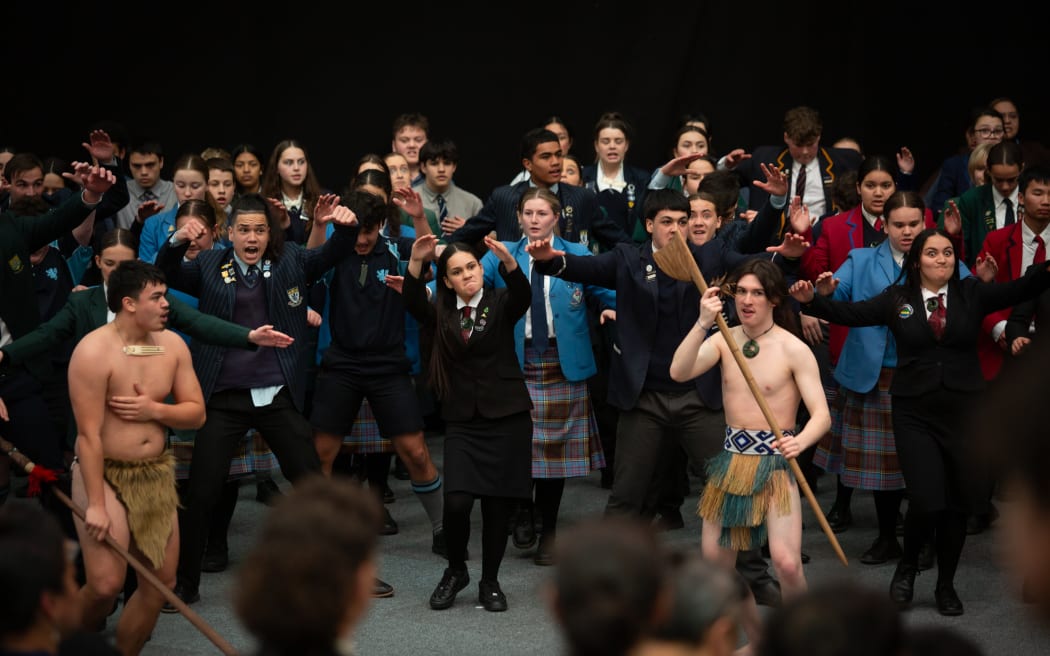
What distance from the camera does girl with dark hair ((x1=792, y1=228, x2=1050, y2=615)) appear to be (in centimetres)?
483

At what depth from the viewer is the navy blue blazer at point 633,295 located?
5.07 meters

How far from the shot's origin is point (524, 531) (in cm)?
576

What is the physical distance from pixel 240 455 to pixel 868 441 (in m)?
2.73

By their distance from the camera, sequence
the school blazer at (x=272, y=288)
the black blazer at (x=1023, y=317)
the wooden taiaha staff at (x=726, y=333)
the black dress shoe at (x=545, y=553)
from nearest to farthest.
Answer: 1. the wooden taiaha staff at (x=726, y=333)
2. the school blazer at (x=272, y=288)
3. the black blazer at (x=1023, y=317)
4. the black dress shoe at (x=545, y=553)

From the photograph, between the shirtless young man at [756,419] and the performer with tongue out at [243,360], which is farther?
the performer with tongue out at [243,360]

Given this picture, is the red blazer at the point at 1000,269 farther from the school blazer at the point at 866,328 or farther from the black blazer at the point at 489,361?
the black blazer at the point at 489,361

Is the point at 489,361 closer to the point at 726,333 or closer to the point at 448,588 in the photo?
the point at 448,588

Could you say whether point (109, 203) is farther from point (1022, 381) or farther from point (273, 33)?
point (1022, 381)

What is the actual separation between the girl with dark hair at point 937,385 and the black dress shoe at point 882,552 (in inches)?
18.7

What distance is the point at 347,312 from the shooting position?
5477 mm

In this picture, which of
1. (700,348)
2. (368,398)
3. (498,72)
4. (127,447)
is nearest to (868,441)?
(700,348)

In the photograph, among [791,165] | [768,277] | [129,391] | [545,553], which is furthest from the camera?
[791,165]

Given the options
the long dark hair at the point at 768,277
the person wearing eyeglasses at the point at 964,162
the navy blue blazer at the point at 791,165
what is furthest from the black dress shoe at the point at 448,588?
the person wearing eyeglasses at the point at 964,162

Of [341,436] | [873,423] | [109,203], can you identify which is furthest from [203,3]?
[873,423]
